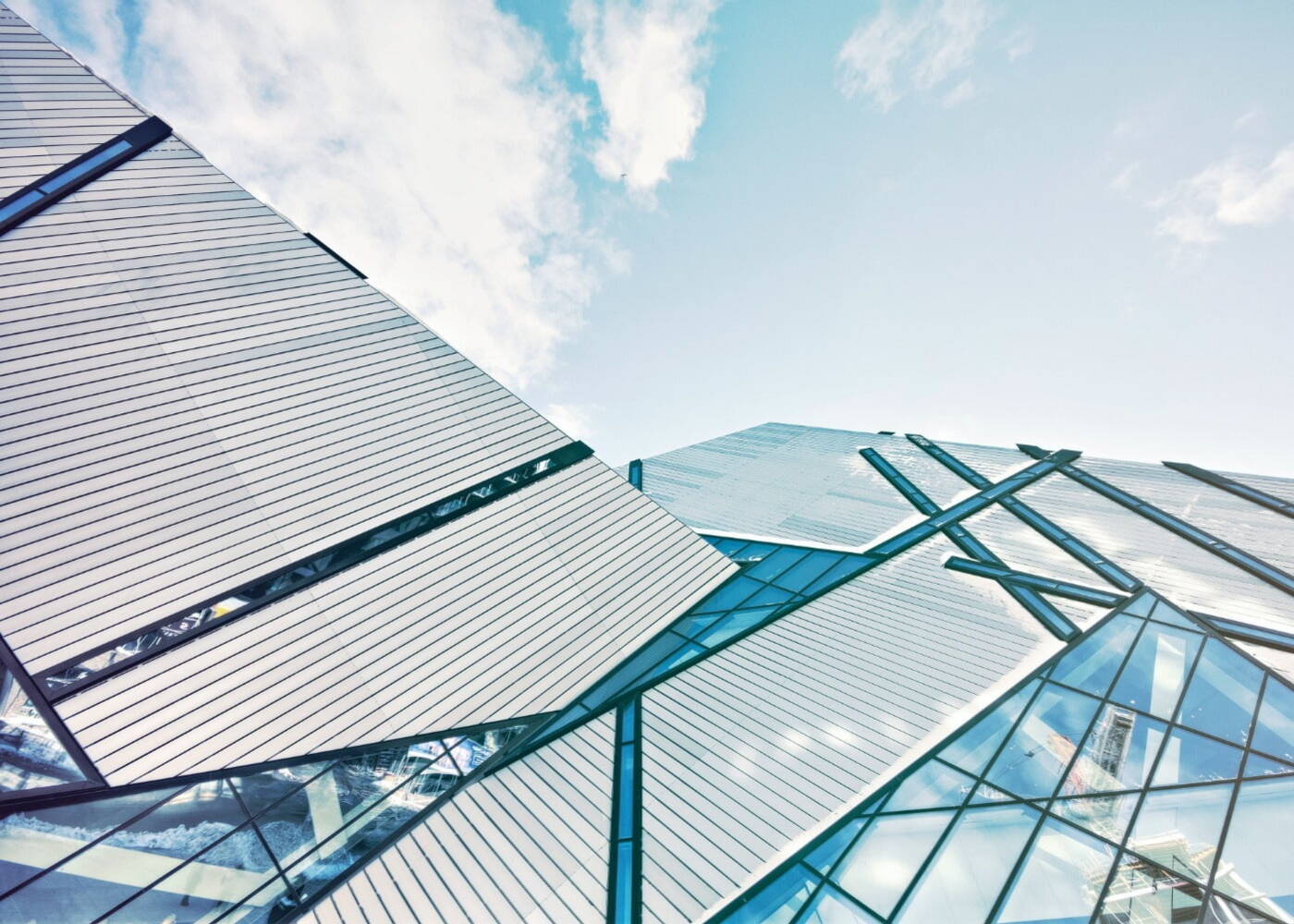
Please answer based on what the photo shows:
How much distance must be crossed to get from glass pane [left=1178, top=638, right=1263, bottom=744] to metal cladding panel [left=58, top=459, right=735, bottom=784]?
9.46 metres

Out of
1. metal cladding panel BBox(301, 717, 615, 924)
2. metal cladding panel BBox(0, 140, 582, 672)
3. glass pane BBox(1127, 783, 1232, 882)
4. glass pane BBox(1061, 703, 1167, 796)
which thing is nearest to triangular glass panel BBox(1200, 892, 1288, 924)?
glass pane BBox(1127, 783, 1232, 882)

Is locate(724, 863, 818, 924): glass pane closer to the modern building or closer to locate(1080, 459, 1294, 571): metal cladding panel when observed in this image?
the modern building

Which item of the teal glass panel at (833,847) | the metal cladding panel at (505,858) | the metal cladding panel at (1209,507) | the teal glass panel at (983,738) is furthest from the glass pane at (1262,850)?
the metal cladding panel at (1209,507)

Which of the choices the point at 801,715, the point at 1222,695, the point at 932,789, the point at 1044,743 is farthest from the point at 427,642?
the point at 1222,695

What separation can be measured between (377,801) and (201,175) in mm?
14520

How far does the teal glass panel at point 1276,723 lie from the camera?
7.56m

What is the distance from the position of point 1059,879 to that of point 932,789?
1.72m

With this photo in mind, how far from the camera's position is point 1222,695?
8773mm

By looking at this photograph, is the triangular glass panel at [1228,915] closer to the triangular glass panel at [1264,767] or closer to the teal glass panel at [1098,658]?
the triangular glass panel at [1264,767]

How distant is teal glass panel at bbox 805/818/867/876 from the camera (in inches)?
274

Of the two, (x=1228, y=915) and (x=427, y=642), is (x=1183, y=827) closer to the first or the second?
(x=1228, y=915)

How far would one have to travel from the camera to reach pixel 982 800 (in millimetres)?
7434

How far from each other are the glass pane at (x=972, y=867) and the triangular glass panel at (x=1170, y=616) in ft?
24.1

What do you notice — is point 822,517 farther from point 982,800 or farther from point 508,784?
point 508,784
